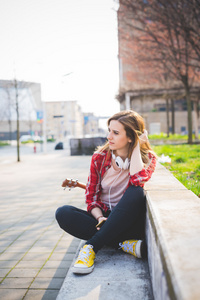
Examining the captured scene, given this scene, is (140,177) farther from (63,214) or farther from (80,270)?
(80,270)

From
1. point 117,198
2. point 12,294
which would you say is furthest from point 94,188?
point 12,294

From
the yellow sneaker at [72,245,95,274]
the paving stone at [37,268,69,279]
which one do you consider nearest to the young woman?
the yellow sneaker at [72,245,95,274]

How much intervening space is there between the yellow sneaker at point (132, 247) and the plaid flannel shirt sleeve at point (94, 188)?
18.4 inches

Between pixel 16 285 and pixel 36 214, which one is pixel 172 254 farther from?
pixel 36 214

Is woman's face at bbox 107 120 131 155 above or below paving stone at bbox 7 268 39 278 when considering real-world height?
above

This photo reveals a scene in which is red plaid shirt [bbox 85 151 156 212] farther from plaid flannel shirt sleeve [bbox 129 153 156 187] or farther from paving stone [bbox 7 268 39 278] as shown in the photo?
paving stone [bbox 7 268 39 278]

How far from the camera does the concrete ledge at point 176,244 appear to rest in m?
1.09

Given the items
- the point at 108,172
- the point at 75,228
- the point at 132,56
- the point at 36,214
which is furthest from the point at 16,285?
the point at 132,56

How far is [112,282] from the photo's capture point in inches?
84.0

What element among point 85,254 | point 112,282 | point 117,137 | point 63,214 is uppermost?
point 117,137

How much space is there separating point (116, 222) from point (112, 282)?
522 millimetres

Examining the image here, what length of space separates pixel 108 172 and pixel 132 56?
55.0 feet

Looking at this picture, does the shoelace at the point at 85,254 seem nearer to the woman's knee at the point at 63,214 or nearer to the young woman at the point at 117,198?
the young woman at the point at 117,198

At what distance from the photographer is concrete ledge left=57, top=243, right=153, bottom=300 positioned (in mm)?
1968
